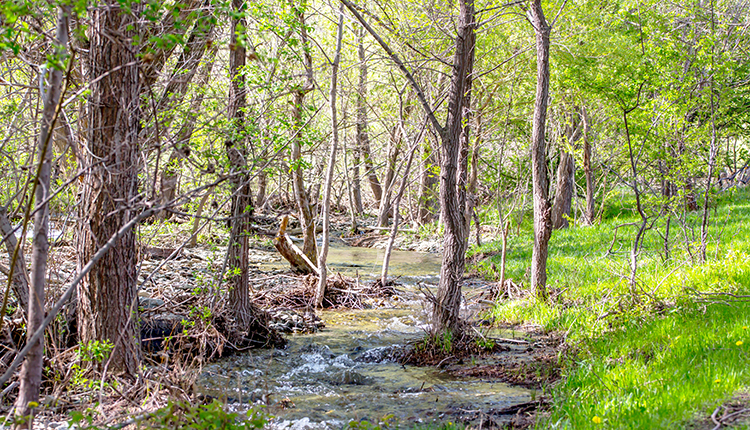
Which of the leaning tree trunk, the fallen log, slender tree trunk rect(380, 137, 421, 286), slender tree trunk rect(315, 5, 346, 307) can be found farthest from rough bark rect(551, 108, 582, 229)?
the leaning tree trunk

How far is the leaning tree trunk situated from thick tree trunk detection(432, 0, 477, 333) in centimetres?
363

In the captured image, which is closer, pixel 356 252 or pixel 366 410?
pixel 366 410

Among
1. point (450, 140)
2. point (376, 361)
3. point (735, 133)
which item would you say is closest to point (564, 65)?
point (450, 140)

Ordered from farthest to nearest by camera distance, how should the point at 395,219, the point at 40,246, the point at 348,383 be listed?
the point at 395,219 → the point at 348,383 → the point at 40,246

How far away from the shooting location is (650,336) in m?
6.04

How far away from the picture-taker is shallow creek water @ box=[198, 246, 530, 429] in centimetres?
543

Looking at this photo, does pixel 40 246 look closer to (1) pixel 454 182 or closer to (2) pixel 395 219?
(1) pixel 454 182

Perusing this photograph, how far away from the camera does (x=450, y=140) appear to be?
6996 millimetres

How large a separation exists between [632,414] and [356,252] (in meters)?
15.7

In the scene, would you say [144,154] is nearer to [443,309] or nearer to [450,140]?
[450,140]

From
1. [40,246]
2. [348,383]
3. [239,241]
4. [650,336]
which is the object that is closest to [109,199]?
[40,246]

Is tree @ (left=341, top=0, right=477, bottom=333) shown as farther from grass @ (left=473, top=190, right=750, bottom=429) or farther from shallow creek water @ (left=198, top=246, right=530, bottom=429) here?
grass @ (left=473, top=190, right=750, bottom=429)

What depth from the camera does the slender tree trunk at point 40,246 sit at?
10.4 ft

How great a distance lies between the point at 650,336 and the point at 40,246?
577 centimetres
